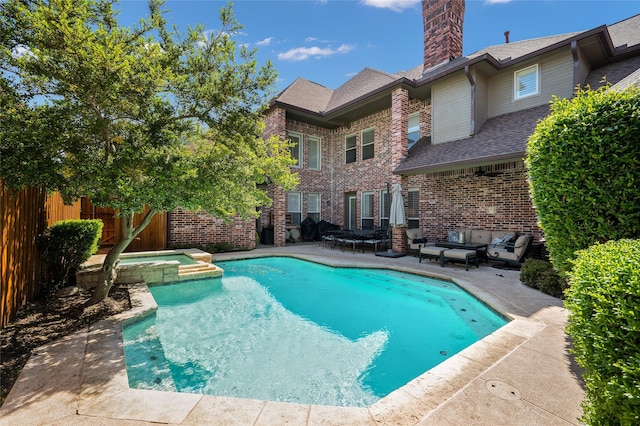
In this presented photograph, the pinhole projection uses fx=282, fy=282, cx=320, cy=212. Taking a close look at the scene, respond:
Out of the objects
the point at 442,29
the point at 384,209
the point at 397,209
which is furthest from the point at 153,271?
the point at 442,29

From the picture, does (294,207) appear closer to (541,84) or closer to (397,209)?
(397,209)

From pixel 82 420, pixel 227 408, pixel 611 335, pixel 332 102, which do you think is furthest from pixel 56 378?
pixel 332 102

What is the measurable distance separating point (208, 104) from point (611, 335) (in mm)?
5300

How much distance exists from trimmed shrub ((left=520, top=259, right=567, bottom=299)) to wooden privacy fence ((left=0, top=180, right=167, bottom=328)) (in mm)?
8346

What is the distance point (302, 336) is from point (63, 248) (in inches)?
193

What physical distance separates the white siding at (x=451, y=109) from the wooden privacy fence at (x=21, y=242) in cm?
1178

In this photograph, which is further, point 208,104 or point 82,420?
point 208,104

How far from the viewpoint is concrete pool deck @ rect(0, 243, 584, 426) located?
7.09 feet

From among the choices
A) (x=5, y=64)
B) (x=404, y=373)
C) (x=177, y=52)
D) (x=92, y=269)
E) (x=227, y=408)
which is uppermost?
(x=177, y=52)

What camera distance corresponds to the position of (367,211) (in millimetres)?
13922

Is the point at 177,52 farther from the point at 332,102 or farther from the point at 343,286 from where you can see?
the point at 332,102

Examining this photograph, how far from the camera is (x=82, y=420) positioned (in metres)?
2.12

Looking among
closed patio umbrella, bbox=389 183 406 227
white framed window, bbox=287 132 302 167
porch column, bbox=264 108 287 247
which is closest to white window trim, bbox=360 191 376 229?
closed patio umbrella, bbox=389 183 406 227

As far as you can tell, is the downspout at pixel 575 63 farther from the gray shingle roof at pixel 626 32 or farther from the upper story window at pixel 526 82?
the gray shingle roof at pixel 626 32
